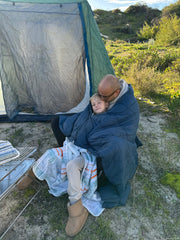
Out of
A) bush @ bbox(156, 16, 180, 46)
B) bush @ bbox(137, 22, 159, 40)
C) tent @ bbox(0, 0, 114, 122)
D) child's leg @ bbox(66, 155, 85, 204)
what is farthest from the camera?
bush @ bbox(137, 22, 159, 40)

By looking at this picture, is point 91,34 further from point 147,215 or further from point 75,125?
point 147,215

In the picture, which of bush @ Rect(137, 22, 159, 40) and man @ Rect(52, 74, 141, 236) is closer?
man @ Rect(52, 74, 141, 236)

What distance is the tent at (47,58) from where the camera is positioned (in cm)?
306

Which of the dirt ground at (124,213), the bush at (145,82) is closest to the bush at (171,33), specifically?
the bush at (145,82)

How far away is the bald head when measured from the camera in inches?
75.8

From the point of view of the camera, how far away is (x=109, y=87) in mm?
1925

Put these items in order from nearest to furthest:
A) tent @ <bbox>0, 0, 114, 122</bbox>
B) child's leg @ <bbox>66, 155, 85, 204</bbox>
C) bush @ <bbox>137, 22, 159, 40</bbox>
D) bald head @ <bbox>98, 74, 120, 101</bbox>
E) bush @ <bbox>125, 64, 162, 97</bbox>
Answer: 1. child's leg @ <bbox>66, 155, 85, 204</bbox>
2. bald head @ <bbox>98, 74, 120, 101</bbox>
3. tent @ <bbox>0, 0, 114, 122</bbox>
4. bush @ <bbox>125, 64, 162, 97</bbox>
5. bush @ <bbox>137, 22, 159, 40</bbox>

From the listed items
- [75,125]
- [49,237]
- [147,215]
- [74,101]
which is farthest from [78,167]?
[74,101]

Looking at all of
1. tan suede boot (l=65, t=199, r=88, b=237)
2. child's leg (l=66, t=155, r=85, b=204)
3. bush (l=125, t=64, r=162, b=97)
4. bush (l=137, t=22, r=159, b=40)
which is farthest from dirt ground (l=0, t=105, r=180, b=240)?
bush (l=137, t=22, r=159, b=40)

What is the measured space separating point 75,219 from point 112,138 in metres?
0.84

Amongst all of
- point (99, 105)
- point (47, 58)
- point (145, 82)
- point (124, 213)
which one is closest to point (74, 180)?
point (124, 213)

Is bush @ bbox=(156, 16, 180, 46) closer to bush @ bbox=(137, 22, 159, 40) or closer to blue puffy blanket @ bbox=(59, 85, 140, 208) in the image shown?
bush @ bbox=(137, 22, 159, 40)

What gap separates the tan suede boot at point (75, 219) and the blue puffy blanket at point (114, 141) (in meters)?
0.28

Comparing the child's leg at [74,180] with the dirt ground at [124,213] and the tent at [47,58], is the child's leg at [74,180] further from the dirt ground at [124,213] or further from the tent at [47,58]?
the tent at [47,58]
